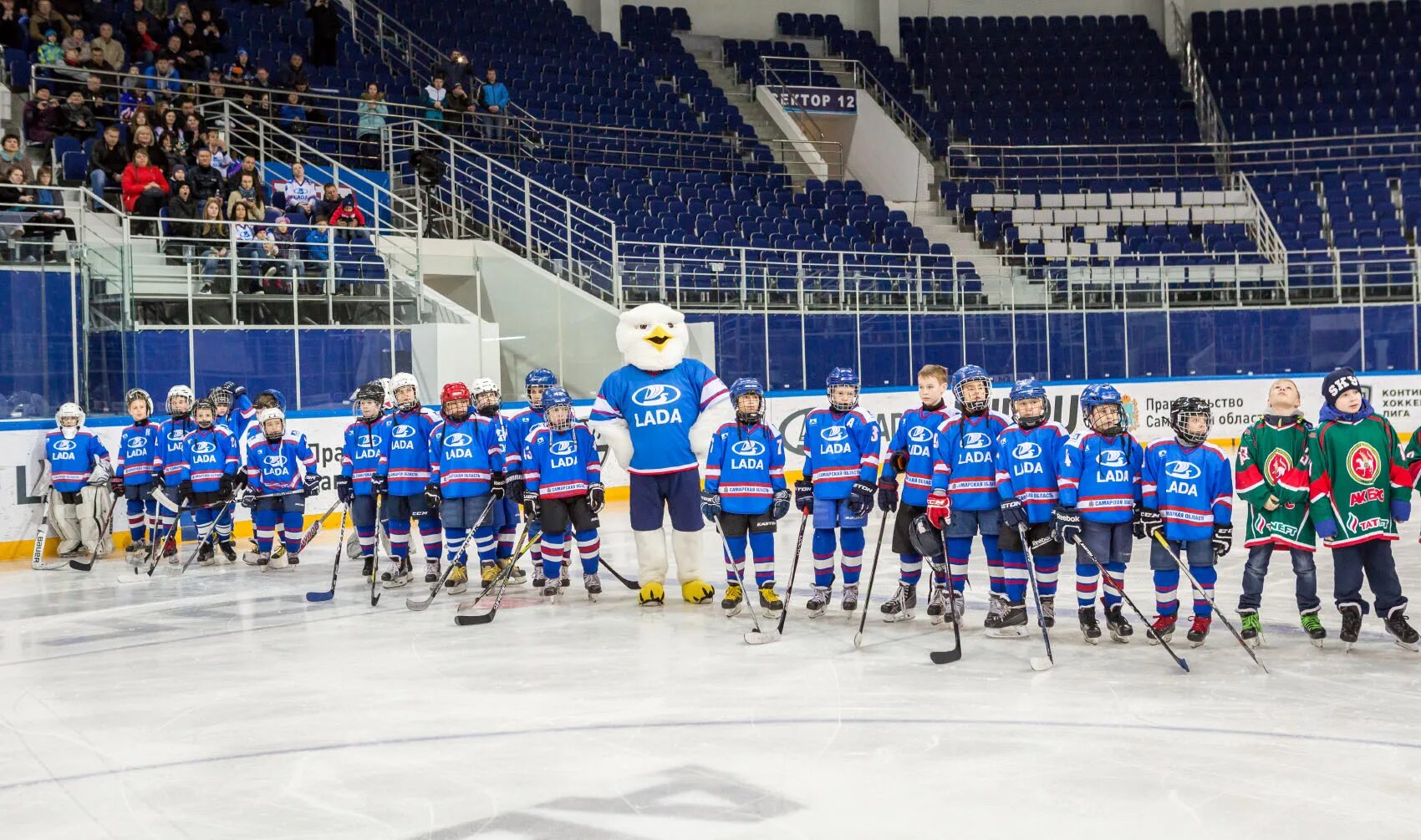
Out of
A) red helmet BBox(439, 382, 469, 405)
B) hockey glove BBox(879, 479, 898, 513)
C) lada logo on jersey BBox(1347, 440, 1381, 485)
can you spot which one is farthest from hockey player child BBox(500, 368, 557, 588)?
lada logo on jersey BBox(1347, 440, 1381, 485)

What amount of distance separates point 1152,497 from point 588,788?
3643 millimetres

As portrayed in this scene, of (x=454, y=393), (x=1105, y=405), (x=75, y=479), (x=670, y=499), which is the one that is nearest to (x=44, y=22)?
(x=75, y=479)

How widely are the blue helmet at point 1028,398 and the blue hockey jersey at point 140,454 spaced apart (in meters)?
7.55

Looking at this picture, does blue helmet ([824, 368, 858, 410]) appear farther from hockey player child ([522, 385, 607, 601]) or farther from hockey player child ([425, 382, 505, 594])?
hockey player child ([425, 382, 505, 594])

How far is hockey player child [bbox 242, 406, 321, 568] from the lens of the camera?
11.7m

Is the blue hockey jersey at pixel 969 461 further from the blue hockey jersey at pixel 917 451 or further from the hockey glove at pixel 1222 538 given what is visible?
the hockey glove at pixel 1222 538

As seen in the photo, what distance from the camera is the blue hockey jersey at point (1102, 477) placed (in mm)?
7340

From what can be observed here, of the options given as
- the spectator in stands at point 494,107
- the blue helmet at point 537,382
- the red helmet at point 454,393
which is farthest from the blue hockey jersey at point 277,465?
the spectator in stands at point 494,107

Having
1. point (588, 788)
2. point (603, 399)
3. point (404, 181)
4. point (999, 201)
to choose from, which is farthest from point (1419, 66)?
point (588, 788)

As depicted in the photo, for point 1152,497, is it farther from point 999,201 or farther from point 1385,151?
point 1385,151

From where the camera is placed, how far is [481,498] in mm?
9961

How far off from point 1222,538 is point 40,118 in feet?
42.8

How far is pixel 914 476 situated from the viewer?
8500 mm

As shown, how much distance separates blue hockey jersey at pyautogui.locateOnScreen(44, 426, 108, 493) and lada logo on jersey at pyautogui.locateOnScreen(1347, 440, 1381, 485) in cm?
971
